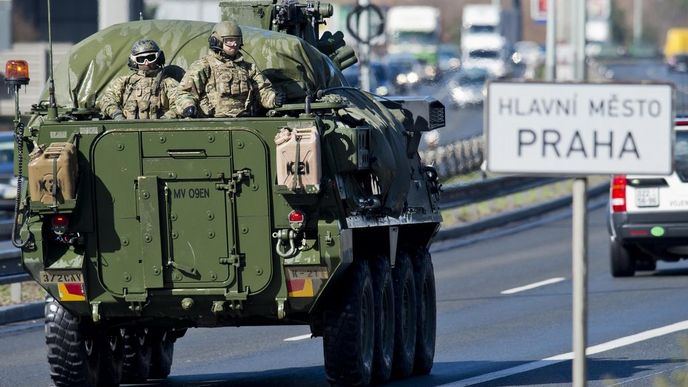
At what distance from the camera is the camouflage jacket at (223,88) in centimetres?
1321

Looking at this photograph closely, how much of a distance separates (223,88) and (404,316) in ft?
8.32

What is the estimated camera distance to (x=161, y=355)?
15.0 metres

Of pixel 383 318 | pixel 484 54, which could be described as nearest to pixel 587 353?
pixel 383 318

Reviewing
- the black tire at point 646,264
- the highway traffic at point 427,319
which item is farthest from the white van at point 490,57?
the highway traffic at point 427,319

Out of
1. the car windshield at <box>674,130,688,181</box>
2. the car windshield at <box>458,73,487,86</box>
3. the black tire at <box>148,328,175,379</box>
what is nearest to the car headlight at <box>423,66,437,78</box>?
the car windshield at <box>458,73,487,86</box>

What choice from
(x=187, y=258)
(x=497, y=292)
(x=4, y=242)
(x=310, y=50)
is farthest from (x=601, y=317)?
(x=4, y=242)

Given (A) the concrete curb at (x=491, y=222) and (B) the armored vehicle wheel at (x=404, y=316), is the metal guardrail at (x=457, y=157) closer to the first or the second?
(A) the concrete curb at (x=491, y=222)

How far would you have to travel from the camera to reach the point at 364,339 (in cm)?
1327

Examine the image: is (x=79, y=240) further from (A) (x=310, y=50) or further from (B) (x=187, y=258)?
(A) (x=310, y=50)

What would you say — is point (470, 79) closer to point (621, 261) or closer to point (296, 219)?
point (621, 261)

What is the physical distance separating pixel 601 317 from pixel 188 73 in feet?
22.5

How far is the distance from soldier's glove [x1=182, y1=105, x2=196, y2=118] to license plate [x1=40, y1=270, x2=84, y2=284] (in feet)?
4.15

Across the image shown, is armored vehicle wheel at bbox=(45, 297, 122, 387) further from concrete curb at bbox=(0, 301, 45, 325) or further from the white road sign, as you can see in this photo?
concrete curb at bbox=(0, 301, 45, 325)

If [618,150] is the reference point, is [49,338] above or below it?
below
